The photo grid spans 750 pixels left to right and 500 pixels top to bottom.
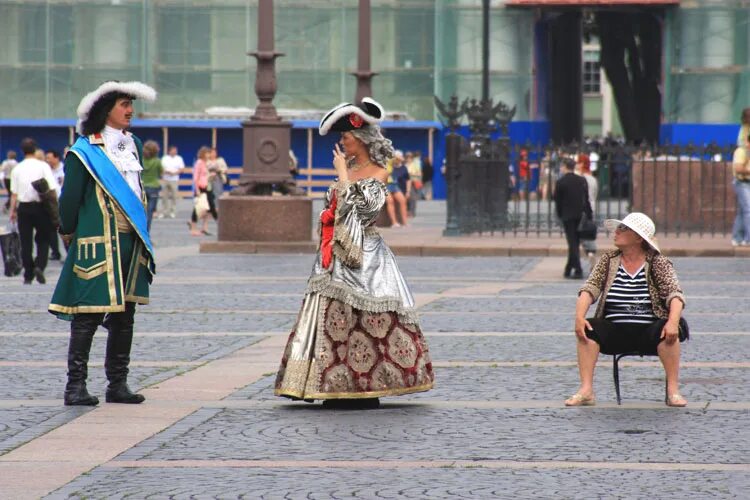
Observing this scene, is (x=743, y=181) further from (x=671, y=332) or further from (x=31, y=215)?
(x=671, y=332)

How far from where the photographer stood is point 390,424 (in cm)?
820

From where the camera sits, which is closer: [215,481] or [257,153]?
[215,481]

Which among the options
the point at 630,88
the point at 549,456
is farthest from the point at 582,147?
the point at 630,88

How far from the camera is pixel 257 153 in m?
23.8

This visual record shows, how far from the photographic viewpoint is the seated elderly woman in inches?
344

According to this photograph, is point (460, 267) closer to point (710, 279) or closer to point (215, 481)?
point (710, 279)

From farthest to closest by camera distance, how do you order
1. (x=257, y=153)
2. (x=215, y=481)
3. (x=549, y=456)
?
(x=257, y=153), (x=549, y=456), (x=215, y=481)

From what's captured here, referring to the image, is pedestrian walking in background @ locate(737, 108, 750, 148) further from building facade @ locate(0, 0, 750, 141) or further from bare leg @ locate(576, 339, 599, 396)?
building facade @ locate(0, 0, 750, 141)

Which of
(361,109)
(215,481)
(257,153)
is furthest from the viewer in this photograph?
(257,153)

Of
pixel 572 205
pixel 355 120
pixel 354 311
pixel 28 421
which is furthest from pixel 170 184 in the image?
pixel 28 421

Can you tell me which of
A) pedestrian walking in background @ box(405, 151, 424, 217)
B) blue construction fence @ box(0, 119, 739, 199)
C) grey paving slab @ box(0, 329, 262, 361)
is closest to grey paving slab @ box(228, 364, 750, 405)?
grey paving slab @ box(0, 329, 262, 361)

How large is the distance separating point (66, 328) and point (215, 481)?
6340mm

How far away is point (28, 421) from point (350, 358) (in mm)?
1583

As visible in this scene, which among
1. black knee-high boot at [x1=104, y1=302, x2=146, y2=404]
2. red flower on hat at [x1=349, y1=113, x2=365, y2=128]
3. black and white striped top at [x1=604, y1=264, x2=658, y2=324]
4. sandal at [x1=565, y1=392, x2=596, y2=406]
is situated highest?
red flower on hat at [x1=349, y1=113, x2=365, y2=128]
